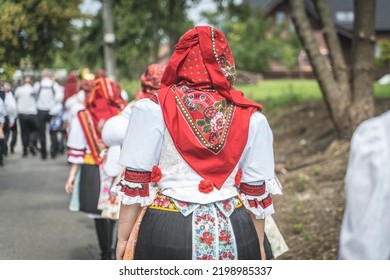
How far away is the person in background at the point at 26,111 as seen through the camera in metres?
6.20

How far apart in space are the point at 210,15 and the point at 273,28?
114ft

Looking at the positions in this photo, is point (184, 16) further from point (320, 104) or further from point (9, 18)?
point (9, 18)

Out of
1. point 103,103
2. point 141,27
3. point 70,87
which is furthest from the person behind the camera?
point 141,27

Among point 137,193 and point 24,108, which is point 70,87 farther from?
point 137,193

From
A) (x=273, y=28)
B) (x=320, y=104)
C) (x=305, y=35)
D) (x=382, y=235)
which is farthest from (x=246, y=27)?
(x=382, y=235)

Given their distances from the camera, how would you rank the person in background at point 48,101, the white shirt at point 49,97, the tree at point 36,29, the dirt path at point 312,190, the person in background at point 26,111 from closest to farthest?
the tree at point 36,29, the person in background at point 26,111, the dirt path at point 312,190, the person in background at point 48,101, the white shirt at point 49,97

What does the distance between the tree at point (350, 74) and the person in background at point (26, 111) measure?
14.6ft

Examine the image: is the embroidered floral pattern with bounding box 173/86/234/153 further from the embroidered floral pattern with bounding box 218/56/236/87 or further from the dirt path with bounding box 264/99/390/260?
the dirt path with bounding box 264/99/390/260

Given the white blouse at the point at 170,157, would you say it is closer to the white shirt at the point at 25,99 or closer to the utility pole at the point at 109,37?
the white shirt at the point at 25,99

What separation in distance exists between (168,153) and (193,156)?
12 centimetres

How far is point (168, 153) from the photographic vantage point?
3.41 meters

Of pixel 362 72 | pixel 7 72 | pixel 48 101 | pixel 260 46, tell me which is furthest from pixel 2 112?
pixel 260 46

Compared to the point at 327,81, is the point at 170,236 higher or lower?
lower

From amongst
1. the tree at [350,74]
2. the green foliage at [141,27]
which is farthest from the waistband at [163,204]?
the green foliage at [141,27]
